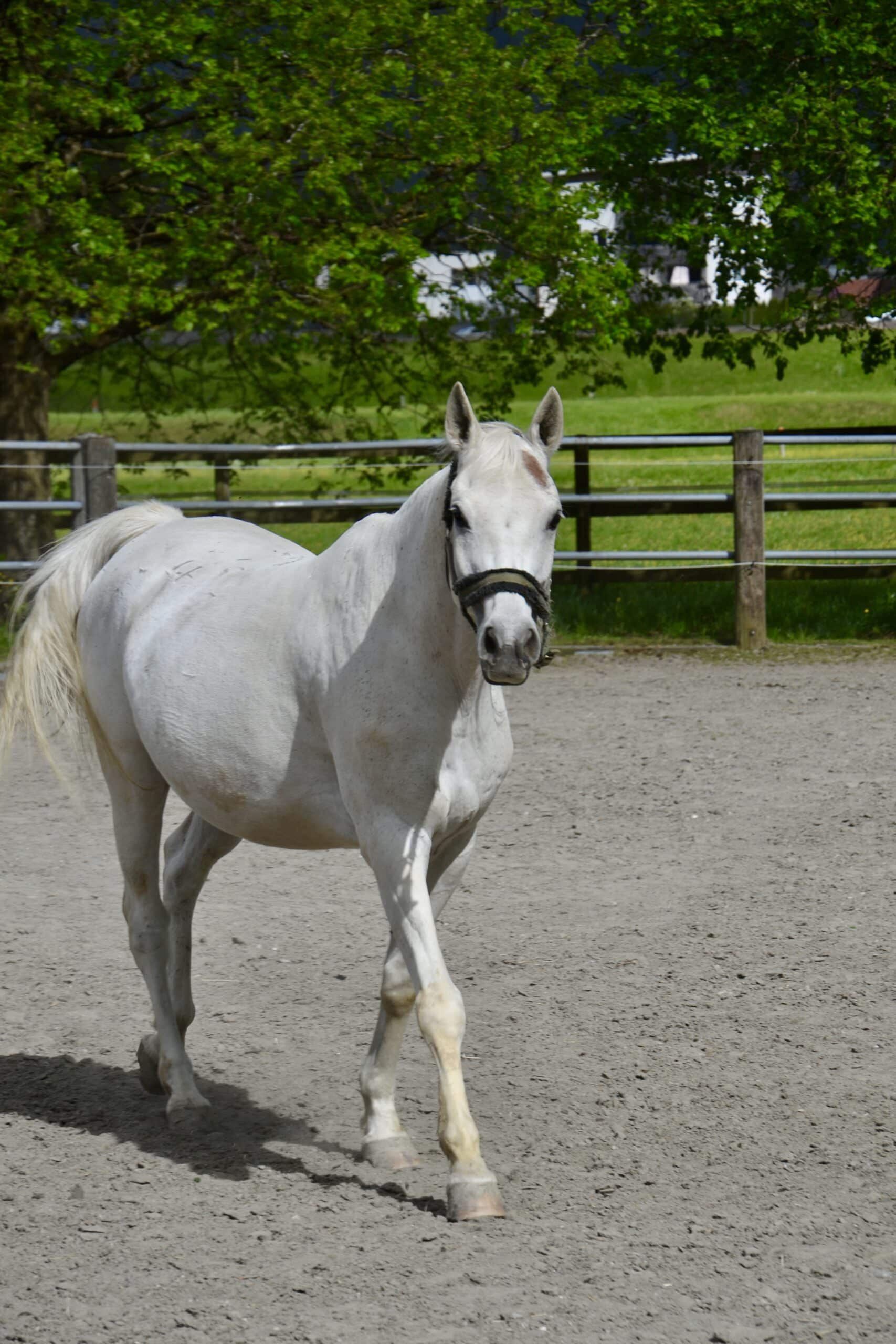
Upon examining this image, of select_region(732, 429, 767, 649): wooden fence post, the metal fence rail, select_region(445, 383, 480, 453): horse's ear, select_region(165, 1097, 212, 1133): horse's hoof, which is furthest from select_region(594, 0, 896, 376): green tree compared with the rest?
select_region(165, 1097, 212, 1133): horse's hoof

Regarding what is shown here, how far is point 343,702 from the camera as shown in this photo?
136 inches

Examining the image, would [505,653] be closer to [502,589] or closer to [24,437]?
[502,589]

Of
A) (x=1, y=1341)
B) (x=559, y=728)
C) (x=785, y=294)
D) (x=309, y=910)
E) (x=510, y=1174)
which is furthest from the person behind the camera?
(x=785, y=294)

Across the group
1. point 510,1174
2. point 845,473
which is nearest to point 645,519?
point 845,473

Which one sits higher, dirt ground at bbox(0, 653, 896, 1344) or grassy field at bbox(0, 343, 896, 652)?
grassy field at bbox(0, 343, 896, 652)

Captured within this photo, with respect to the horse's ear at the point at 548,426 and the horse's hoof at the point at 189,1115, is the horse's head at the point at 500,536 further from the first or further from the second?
the horse's hoof at the point at 189,1115

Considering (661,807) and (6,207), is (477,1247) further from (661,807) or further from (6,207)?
(6,207)

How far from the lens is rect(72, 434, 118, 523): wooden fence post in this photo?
1058 centimetres

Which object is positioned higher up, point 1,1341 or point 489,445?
point 489,445

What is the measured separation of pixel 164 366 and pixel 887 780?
882 cm

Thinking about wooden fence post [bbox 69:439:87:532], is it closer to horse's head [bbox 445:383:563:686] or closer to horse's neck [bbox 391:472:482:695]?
horse's neck [bbox 391:472:482:695]

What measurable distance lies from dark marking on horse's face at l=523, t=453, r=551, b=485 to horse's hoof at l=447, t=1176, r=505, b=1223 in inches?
58.0

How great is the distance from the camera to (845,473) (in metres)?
21.0

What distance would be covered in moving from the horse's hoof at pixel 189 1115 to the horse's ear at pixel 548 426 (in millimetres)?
1862
